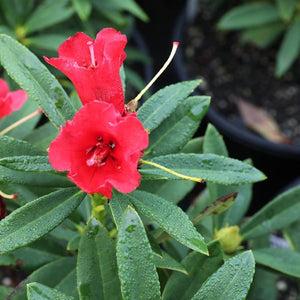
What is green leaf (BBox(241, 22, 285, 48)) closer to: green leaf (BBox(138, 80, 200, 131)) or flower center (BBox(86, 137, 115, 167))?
green leaf (BBox(138, 80, 200, 131))

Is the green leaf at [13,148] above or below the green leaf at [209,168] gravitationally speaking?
above

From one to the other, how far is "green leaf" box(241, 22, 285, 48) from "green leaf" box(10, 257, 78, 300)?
5.20 ft

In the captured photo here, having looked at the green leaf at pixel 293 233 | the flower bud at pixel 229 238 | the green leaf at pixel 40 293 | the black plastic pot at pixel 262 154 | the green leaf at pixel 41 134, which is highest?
the green leaf at pixel 40 293

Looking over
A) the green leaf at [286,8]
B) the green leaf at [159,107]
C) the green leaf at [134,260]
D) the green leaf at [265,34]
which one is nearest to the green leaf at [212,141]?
the green leaf at [159,107]

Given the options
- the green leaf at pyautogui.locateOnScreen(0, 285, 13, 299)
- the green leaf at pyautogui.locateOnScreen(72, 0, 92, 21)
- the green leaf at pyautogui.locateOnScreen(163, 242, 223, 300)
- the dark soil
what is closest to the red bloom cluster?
the green leaf at pyautogui.locateOnScreen(163, 242, 223, 300)

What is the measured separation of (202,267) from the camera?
0.83 m

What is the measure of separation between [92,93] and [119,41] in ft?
0.24

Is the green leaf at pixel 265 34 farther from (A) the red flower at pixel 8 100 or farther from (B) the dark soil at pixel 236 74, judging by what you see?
(A) the red flower at pixel 8 100

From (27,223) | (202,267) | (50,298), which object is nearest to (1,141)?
(27,223)

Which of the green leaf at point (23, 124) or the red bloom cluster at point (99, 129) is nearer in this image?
the red bloom cluster at point (99, 129)

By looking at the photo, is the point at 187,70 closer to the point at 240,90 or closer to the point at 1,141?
the point at 240,90

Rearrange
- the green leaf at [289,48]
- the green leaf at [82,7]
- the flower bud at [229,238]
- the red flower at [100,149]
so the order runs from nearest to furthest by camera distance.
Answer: the red flower at [100,149] → the flower bud at [229,238] → the green leaf at [82,7] → the green leaf at [289,48]

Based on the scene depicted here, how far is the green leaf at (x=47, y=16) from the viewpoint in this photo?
5.15 ft

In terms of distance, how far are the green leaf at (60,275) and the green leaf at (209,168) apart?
0.24m
